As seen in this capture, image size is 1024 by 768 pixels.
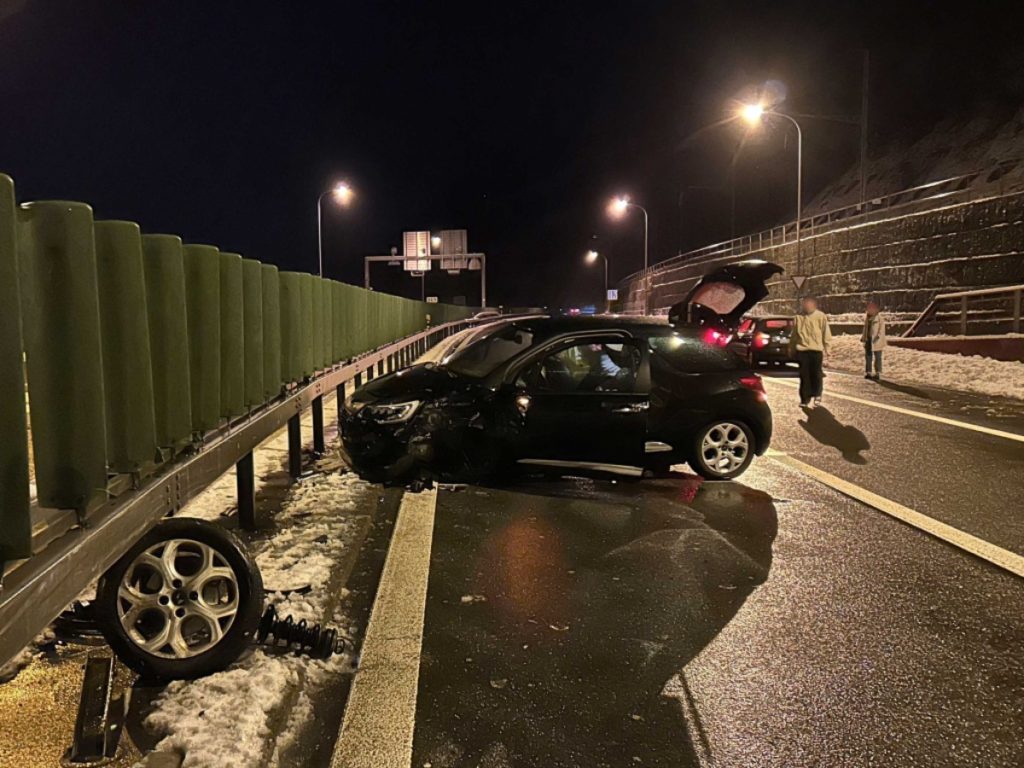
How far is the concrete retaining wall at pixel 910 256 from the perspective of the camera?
24.8 m

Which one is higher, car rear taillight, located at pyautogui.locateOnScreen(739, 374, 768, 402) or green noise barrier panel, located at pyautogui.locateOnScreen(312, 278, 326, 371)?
green noise barrier panel, located at pyautogui.locateOnScreen(312, 278, 326, 371)

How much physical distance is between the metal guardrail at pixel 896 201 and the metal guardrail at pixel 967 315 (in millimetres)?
4440

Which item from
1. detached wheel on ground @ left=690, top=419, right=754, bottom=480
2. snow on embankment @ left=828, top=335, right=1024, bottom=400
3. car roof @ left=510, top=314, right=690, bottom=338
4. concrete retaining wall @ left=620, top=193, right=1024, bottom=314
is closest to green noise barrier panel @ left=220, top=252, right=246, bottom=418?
car roof @ left=510, top=314, right=690, bottom=338

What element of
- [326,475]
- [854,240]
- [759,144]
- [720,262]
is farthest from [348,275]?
[326,475]

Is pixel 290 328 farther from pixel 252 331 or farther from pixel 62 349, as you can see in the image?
pixel 62 349

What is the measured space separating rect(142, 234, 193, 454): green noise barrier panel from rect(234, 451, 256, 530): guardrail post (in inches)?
65.5

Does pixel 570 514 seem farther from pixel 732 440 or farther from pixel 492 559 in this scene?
pixel 732 440

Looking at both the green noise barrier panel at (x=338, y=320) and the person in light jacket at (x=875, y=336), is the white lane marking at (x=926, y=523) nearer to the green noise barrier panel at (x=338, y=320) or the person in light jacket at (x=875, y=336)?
the green noise barrier panel at (x=338, y=320)

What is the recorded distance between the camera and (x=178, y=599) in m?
3.23

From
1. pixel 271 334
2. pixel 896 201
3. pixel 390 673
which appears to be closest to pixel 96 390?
pixel 390 673

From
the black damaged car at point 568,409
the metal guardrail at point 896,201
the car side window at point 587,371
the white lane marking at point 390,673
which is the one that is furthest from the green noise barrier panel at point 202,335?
the metal guardrail at point 896,201

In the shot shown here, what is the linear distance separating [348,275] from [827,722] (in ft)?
419

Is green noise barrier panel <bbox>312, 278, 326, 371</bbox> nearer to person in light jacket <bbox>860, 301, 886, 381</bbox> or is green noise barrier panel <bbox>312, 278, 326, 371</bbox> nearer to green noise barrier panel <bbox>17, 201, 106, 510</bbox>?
green noise barrier panel <bbox>17, 201, 106, 510</bbox>

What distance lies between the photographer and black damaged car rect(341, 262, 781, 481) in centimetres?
629
